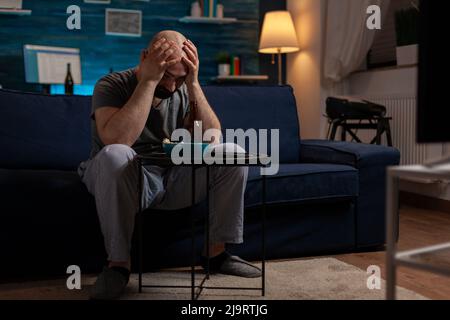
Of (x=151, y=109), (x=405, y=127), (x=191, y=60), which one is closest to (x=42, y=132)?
(x=151, y=109)

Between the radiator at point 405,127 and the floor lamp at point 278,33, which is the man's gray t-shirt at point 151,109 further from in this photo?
the floor lamp at point 278,33

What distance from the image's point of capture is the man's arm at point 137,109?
6.38 feet

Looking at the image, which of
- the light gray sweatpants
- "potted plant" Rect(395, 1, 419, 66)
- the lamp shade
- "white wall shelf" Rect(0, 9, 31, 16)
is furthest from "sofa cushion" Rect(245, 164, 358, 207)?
"white wall shelf" Rect(0, 9, 31, 16)

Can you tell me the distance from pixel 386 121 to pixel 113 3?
2448mm

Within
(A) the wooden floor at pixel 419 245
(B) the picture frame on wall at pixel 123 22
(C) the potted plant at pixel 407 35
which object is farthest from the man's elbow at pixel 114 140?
(B) the picture frame on wall at pixel 123 22

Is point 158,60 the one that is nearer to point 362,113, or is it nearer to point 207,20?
point 362,113

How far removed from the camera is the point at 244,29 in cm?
519

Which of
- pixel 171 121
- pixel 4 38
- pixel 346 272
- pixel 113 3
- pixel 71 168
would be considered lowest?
pixel 346 272

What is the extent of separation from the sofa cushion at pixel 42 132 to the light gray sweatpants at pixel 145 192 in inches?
15.8

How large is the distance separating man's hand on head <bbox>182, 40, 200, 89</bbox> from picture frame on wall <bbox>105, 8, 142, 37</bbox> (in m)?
2.93

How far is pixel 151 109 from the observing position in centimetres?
215

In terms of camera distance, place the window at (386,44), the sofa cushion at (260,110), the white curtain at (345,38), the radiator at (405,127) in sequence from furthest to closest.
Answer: the window at (386,44) → the white curtain at (345,38) → the radiator at (405,127) → the sofa cushion at (260,110)

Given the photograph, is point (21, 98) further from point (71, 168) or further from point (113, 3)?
point (113, 3)

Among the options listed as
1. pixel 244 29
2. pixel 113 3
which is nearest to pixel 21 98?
pixel 113 3
